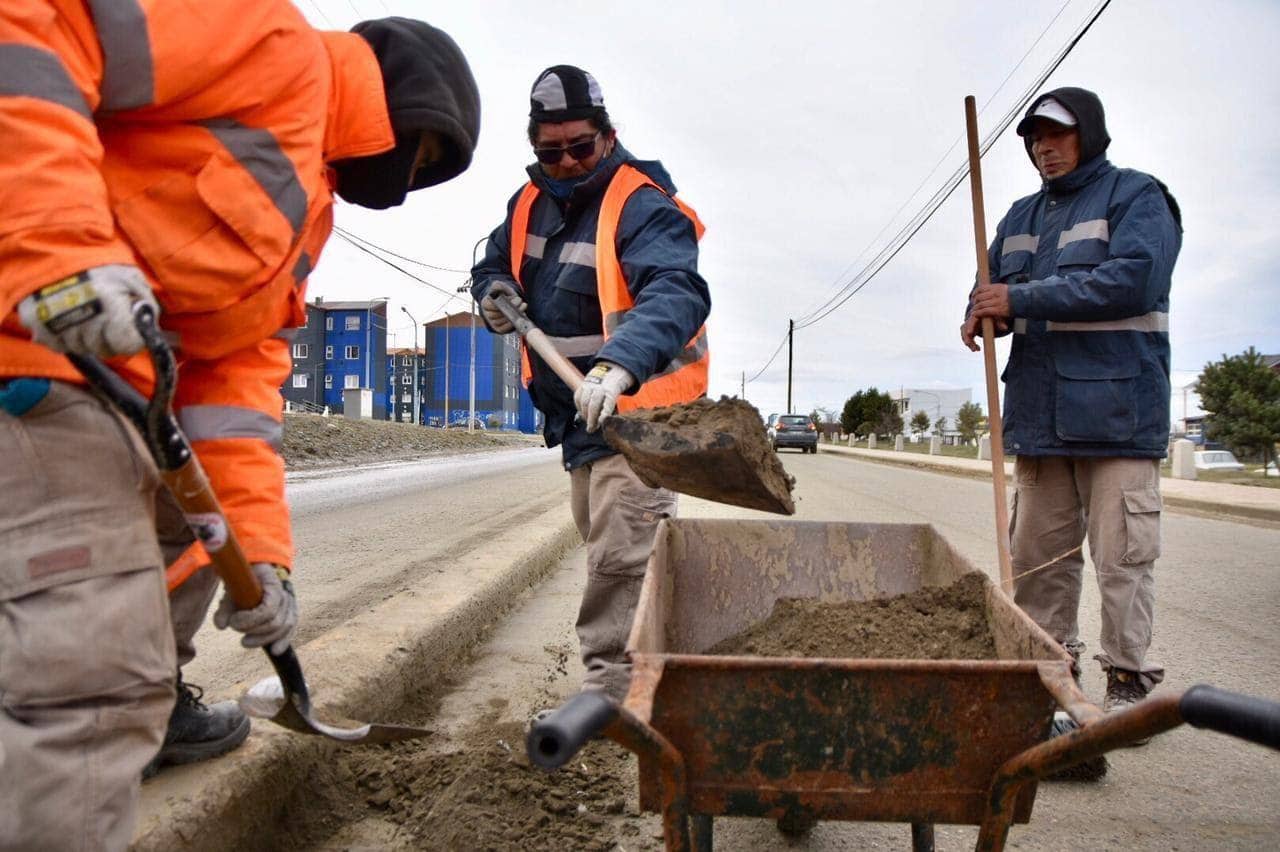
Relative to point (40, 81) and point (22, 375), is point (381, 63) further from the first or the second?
point (22, 375)

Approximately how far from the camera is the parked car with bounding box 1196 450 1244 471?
2009 cm

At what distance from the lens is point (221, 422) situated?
1813 millimetres

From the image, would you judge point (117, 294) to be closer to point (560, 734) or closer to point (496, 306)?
point (560, 734)

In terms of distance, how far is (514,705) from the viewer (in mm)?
3172

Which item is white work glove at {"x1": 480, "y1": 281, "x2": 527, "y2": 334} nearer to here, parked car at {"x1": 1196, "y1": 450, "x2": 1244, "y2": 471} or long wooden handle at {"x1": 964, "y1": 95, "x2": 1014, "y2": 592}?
long wooden handle at {"x1": 964, "y1": 95, "x2": 1014, "y2": 592}

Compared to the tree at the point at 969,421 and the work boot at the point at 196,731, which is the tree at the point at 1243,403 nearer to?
the work boot at the point at 196,731

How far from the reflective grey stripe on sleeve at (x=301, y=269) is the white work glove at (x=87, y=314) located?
54 centimetres

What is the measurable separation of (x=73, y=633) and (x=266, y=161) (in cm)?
87

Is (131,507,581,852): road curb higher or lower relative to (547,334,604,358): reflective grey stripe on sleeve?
lower

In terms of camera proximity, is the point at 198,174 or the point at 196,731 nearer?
the point at 198,174

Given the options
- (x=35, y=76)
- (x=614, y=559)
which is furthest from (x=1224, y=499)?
(x=35, y=76)

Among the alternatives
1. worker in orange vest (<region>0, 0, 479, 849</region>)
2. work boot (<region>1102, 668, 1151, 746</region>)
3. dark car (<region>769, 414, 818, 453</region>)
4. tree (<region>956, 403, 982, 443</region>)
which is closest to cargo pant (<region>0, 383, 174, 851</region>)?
worker in orange vest (<region>0, 0, 479, 849</region>)

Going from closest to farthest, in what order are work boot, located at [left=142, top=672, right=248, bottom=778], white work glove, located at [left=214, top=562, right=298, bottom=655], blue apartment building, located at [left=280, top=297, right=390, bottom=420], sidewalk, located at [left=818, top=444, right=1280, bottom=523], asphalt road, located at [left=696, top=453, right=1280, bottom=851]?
white work glove, located at [left=214, top=562, right=298, bottom=655], work boot, located at [left=142, top=672, right=248, bottom=778], asphalt road, located at [left=696, top=453, right=1280, bottom=851], sidewalk, located at [left=818, top=444, right=1280, bottom=523], blue apartment building, located at [left=280, top=297, right=390, bottom=420]

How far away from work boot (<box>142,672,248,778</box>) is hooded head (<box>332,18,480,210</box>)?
128 cm
